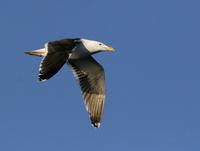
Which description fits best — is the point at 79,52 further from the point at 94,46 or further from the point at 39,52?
the point at 39,52

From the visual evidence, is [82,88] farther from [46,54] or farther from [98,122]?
[46,54]

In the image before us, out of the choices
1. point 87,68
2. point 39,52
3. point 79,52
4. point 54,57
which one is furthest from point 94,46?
point 54,57

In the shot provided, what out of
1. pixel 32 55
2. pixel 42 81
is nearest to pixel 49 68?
pixel 42 81

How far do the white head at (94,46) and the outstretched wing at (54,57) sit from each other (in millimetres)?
623

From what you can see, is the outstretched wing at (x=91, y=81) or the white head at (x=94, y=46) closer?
the white head at (x=94, y=46)

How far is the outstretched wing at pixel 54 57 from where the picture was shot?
23.2 metres

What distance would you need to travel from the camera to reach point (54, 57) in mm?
23938

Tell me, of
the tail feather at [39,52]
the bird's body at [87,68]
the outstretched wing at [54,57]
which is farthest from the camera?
the tail feather at [39,52]

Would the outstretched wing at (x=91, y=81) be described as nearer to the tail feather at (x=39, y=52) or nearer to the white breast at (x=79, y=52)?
the white breast at (x=79, y=52)

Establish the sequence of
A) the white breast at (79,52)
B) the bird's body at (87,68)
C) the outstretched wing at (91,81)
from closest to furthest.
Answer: the bird's body at (87,68) → the white breast at (79,52) → the outstretched wing at (91,81)

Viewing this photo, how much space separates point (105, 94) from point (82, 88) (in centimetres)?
79

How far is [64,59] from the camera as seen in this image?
23859mm

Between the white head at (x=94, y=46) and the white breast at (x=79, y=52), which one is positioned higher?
the white head at (x=94, y=46)

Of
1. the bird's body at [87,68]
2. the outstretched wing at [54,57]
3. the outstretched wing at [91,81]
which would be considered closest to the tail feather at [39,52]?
the bird's body at [87,68]
